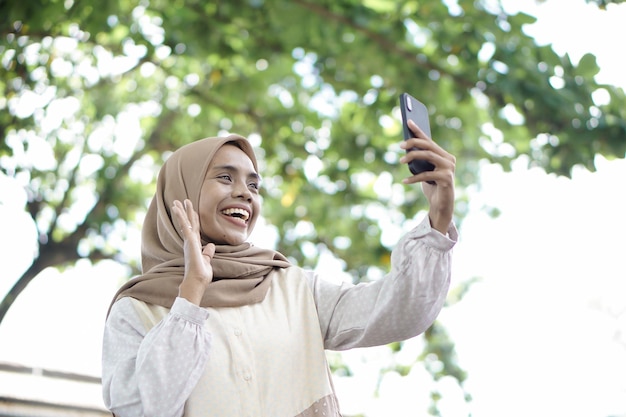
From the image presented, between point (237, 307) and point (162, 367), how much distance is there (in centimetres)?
27

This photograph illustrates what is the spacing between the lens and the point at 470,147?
210 inches

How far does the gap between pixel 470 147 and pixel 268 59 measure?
1426mm

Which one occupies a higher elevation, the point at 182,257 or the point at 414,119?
the point at 414,119

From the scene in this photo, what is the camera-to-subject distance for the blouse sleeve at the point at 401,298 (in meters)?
→ 1.57

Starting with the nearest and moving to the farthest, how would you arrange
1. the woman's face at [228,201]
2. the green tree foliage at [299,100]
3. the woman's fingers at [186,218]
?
the woman's fingers at [186,218]
the woman's face at [228,201]
the green tree foliage at [299,100]

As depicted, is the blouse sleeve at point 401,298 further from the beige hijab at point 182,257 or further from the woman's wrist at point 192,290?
the woman's wrist at point 192,290

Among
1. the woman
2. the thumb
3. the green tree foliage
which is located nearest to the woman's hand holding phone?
the woman

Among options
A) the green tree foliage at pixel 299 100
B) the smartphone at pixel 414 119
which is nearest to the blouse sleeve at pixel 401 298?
the smartphone at pixel 414 119

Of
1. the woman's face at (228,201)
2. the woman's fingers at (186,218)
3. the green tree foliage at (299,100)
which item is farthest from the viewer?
the green tree foliage at (299,100)

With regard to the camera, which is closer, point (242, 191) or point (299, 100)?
point (242, 191)

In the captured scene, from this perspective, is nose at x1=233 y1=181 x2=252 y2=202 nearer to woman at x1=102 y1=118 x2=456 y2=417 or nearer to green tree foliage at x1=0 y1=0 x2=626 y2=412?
woman at x1=102 y1=118 x2=456 y2=417

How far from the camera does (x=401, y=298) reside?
5.24 ft

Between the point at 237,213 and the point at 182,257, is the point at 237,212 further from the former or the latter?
the point at 182,257

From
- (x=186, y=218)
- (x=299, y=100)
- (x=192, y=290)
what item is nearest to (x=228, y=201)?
(x=186, y=218)
